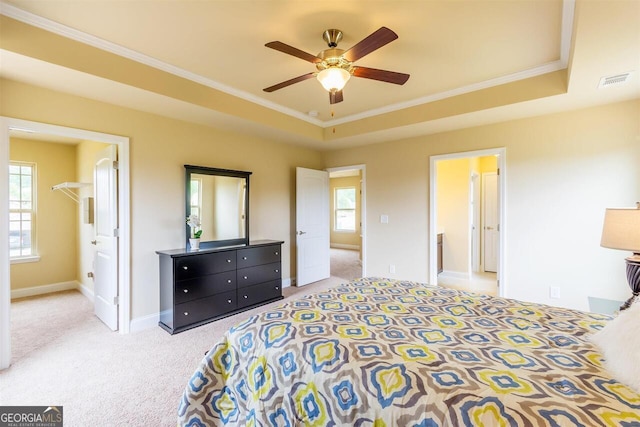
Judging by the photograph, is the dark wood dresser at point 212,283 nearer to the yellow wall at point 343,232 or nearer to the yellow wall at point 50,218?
the yellow wall at point 50,218

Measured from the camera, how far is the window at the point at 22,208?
14.0ft

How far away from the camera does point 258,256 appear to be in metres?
3.83

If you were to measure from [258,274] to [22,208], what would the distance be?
3.91m

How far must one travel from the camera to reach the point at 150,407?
1894mm

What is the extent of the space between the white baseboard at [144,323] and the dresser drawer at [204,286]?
1.65 feet

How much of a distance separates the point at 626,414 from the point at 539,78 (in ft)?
9.90

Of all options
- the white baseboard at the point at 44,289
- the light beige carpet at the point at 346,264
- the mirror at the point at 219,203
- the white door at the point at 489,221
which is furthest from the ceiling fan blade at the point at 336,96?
the white baseboard at the point at 44,289

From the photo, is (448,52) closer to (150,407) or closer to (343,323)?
(343,323)

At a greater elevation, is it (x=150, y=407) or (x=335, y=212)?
(x=335, y=212)

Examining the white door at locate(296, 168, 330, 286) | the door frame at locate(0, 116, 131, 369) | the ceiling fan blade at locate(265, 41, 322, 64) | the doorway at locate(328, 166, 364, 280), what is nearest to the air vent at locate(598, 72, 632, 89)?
the ceiling fan blade at locate(265, 41, 322, 64)

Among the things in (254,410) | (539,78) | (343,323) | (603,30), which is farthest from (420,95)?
(254,410)

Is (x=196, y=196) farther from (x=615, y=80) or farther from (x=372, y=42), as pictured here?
(x=615, y=80)

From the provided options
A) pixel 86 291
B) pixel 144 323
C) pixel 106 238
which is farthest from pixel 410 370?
pixel 86 291

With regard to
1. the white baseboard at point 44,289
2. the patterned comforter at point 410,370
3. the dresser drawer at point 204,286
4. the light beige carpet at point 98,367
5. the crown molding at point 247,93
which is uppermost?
the crown molding at point 247,93
